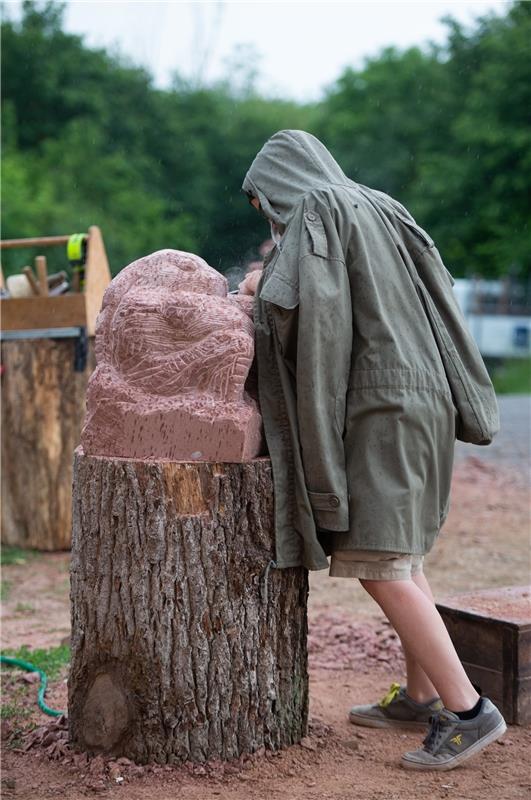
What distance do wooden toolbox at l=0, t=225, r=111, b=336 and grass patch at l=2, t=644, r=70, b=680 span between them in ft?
7.47

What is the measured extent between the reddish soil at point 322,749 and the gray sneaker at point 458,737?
0.04 meters

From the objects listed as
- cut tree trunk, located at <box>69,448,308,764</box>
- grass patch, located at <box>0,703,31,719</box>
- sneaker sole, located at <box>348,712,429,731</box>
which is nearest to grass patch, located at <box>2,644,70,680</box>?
grass patch, located at <box>0,703,31,719</box>

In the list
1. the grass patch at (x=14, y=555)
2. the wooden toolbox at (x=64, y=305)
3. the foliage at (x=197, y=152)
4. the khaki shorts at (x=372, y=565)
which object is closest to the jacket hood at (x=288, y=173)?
the khaki shorts at (x=372, y=565)

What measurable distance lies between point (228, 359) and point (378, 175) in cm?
2737

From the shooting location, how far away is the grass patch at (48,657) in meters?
4.12

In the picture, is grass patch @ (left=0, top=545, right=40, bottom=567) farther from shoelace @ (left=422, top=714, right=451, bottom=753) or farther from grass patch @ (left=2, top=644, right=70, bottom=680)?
shoelace @ (left=422, top=714, right=451, bottom=753)

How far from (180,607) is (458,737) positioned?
0.92m

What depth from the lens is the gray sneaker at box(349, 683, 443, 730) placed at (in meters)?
3.42

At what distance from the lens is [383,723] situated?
3457mm

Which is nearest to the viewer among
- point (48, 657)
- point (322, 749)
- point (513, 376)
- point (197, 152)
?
point (322, 749)

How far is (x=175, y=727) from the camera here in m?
2.99

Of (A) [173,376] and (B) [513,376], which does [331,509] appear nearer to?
(A) [173,376]

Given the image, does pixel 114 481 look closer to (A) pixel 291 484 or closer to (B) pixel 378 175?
(A) pixel 291 484

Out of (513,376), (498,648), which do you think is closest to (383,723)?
(498,648)
